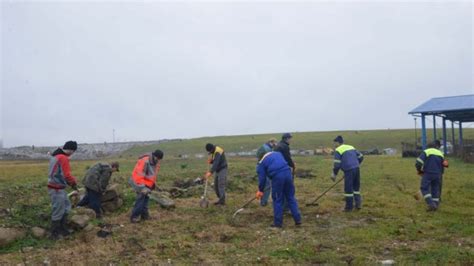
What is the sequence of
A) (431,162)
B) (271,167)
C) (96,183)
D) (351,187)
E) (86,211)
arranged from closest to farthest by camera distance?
(271,167) → (86,211) → (96,183) → (351,187) → (431,162)

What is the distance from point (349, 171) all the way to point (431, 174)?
2.02 meters

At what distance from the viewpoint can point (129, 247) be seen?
309 inches

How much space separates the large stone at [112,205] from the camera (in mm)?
11188

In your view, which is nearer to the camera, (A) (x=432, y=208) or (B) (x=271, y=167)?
(B) (x=271, y=167)

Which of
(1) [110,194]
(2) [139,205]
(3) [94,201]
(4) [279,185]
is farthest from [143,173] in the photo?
(4) [279,185]

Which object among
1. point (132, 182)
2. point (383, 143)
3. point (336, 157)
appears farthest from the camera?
point (383, 143)

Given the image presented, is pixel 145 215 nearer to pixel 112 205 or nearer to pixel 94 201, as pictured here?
pixel 94 201

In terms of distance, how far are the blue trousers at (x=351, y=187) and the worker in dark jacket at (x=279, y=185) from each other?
198cm

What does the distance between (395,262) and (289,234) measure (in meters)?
2.44

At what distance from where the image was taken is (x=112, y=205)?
11.3 metres

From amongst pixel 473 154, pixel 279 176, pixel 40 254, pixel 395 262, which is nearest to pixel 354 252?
pixel 395 262

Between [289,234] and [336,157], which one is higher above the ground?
[336,157]

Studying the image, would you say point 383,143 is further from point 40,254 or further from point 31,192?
point 40,254

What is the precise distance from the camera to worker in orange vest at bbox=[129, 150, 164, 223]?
9930 millimetres
